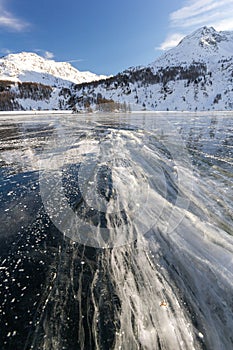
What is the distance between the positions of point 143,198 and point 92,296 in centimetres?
225

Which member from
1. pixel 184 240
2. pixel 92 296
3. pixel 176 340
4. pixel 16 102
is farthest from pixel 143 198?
pixel 16 102

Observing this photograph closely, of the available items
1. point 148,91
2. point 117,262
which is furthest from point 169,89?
point 117,262

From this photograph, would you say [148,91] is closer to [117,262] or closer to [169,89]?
[169,89]

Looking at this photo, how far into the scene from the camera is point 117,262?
8.39ft

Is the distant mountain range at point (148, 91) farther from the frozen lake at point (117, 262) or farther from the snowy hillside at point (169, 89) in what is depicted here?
the frozen lake at point (117, 262)

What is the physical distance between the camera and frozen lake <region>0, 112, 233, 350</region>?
5.92 feet

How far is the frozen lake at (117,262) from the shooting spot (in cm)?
180

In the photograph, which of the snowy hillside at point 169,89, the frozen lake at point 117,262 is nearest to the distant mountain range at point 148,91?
the snowy hillside at point 169,89

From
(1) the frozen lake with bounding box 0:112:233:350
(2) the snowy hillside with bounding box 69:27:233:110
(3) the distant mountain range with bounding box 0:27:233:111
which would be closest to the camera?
(1) the frozen lake with bounding box 0:112:233:350

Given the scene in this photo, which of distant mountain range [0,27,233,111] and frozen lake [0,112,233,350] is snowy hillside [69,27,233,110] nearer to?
distant mountain range [0,27,233,111]

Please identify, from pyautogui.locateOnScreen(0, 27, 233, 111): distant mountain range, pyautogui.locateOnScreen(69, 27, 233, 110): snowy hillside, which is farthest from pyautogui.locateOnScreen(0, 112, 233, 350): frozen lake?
pyautogui.locateOnScreen(0, 27, 233, 111): distant mountain range

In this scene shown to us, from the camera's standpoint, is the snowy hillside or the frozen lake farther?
the snowy hillside

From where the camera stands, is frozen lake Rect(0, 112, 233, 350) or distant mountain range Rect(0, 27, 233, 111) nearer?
frozen lake Rect(0, 112, 233, 350)

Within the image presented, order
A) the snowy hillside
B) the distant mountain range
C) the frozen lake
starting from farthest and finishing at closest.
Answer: the distant mountain range, the snowy hillside, the frozen lake
